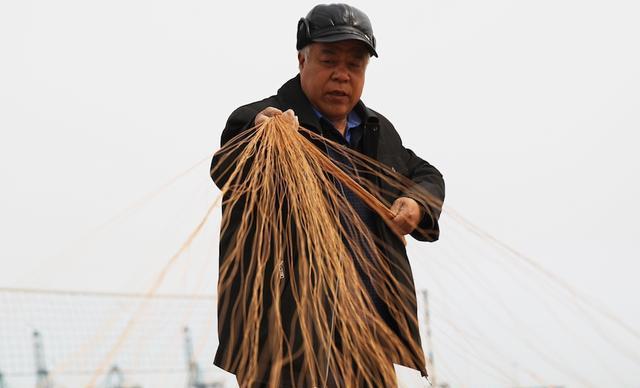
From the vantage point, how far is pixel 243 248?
207cm

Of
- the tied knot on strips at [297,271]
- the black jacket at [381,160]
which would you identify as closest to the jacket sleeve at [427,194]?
the black jacket at [381,160]

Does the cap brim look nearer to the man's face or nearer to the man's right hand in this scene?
the man's face

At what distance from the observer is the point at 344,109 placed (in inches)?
87.8

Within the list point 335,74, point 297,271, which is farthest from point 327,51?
point 297,271

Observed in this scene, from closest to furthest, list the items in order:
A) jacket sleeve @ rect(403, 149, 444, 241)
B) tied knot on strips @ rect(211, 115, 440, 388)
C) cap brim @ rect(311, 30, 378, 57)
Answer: tied knot on strips @ rect(211, 115, 440, 388), cap brim @ rect(311, 30, 378, 57), jacket sleeve @ rect(403, 149, 444, 241)

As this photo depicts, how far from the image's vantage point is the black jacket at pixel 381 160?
2162 mm

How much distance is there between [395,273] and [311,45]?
606mm

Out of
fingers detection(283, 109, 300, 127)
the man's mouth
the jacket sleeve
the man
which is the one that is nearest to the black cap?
the man

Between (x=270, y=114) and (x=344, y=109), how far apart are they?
0.24m

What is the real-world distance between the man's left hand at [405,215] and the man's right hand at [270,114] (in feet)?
1.12

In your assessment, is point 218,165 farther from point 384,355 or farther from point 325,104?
point 384,355

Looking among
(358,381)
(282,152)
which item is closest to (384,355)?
(358,381)

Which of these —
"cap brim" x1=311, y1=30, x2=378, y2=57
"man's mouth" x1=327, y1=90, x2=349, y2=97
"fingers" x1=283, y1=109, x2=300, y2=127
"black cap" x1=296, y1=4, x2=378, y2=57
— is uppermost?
"black cap" x1=296, y1=4, x2=378, y2=57

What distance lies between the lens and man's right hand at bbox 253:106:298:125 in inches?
79.7
